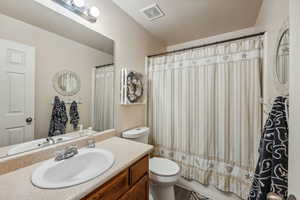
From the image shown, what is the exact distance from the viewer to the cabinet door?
926 mm

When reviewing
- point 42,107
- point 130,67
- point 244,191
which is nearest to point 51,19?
point 42,107

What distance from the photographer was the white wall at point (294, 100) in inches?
15.2

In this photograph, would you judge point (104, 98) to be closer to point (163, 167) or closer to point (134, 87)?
point (134, 87)

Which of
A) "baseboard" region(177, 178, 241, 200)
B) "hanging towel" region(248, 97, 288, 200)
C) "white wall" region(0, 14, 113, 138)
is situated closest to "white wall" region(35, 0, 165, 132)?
"white wall" region(0, 14, 113, 138)

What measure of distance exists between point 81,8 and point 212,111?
1.69 meters

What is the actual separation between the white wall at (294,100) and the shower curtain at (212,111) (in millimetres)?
1071

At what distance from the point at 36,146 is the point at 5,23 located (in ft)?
2.70

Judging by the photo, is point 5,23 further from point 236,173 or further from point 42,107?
point 236,173

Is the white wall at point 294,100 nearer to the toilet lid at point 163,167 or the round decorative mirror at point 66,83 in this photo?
the toilet lid at point 163,167

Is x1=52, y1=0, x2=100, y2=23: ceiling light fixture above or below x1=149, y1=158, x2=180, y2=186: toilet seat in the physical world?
above

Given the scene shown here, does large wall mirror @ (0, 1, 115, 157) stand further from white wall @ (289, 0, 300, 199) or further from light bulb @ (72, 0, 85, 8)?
white wall @ (289, 0, 300, 199)

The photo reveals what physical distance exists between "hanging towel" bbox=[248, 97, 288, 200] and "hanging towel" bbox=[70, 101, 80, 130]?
1.36m

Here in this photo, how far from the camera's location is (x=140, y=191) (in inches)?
40.0

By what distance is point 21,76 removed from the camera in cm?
86
